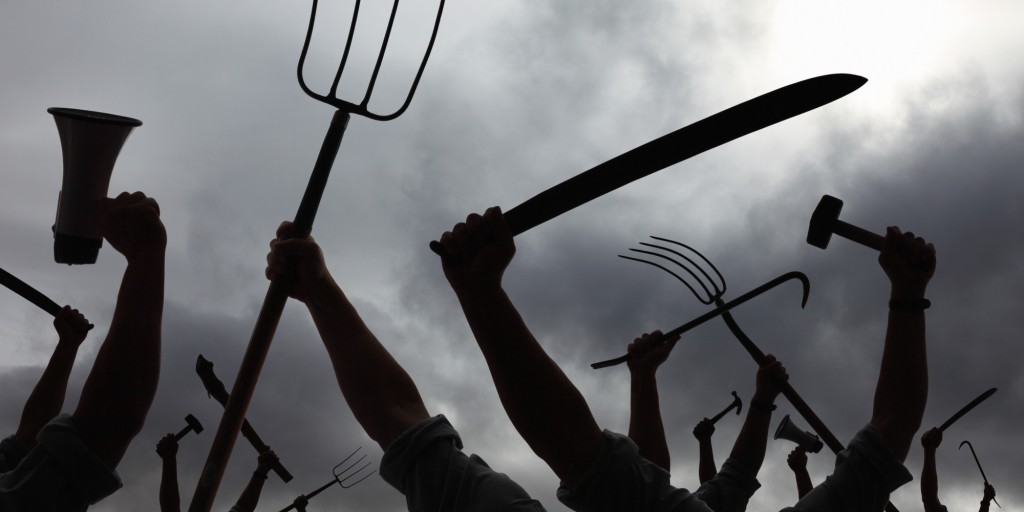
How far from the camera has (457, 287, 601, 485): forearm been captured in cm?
246

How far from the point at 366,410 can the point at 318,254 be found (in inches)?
24.1

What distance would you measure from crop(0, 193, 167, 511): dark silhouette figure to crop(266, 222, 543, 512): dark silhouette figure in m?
0.64

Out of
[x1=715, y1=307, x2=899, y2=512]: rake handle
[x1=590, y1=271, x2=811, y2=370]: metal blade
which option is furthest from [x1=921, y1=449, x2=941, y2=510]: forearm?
[x1=590, y1=271, x2=811, y2=370]: metal blade

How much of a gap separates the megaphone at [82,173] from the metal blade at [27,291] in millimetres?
2312

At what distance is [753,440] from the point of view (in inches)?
181

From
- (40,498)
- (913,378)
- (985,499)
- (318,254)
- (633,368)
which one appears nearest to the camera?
(40,498)

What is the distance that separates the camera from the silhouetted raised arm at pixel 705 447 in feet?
24.5

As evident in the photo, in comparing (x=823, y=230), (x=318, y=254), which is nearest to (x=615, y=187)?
(x=318, y=254)

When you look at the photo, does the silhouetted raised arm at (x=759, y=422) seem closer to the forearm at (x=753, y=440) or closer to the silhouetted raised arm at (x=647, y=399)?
the forearm at (x=753, y=440)

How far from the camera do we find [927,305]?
3369 millimetres

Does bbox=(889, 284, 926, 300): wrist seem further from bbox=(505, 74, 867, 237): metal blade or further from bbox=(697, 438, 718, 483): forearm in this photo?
bbox=(697, 438, 718, 483): forearm

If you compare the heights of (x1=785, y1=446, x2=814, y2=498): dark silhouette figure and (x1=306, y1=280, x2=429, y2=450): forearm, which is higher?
(x1=785, y1=446, x2=814, y2=498): dark silhouette figure

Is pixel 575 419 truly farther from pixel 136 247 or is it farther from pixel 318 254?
pixel 136 247

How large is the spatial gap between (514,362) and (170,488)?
7704mm
